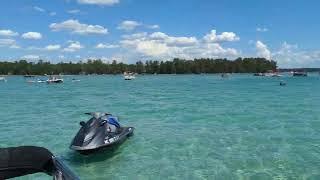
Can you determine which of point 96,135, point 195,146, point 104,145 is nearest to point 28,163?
point 96,135

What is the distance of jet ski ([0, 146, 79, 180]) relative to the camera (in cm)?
525

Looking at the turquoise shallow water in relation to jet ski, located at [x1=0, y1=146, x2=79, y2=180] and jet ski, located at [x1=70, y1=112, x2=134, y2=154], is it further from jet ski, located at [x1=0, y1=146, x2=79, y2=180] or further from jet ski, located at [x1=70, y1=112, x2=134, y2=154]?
jet ski, located at [x1=0, y1=146, x2=79, y2=180]

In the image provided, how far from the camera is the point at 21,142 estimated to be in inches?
842

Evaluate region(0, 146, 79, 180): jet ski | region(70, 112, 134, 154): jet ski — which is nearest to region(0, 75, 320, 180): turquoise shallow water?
region(70, 112, 134, 154): jet ski

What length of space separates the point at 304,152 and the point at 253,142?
255 cm

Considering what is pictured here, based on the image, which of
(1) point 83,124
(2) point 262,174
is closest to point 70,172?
(2) point 262,174

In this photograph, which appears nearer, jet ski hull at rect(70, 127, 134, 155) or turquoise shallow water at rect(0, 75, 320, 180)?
turquoise shallow water at rect(0, 75, 320, 180)

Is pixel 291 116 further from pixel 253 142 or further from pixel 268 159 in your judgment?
pixel 268 159

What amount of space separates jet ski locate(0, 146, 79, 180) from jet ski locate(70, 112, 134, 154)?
34.3 ft

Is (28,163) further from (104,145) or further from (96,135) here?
(104,145)

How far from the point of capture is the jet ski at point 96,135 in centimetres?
1600

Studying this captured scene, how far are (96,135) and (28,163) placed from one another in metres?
11.2

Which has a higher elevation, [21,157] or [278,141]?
[21,157]

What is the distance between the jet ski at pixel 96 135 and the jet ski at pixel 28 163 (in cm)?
1046
